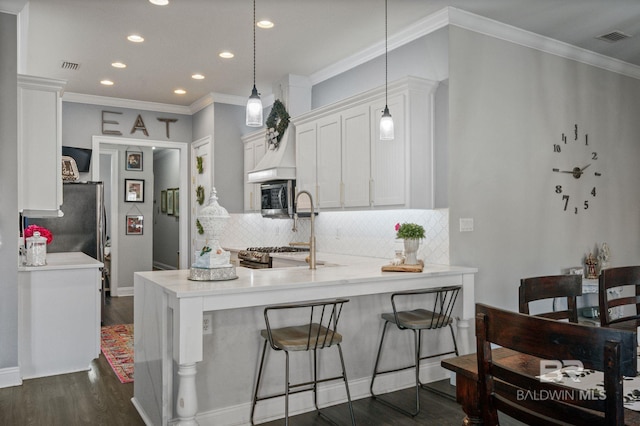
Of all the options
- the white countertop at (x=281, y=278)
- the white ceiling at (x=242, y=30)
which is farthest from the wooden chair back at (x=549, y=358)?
the white ceiling at (x=242, y=30)

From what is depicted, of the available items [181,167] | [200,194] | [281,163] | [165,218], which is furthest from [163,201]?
[281,163]

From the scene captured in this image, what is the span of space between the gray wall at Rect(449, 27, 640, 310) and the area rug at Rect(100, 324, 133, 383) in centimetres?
288

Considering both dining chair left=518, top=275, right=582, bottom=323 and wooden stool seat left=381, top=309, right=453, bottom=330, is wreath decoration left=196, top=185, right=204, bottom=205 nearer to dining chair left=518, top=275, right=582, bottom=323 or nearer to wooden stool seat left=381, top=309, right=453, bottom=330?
wooden stool seat left=381, top=309, right=453, bottom=330

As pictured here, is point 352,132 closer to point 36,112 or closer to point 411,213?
point 411,213

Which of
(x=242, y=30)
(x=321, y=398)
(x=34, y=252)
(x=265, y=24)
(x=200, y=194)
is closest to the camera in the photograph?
(x=321, y=398)

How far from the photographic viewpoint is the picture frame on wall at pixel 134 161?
28.2 feet

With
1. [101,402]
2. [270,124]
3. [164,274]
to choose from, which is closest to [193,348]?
[164,274]

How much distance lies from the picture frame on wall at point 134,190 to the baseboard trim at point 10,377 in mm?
5102

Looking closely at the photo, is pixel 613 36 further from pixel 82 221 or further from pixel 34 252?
pixel 82 221

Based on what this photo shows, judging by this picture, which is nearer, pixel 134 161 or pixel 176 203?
pixel 134 161

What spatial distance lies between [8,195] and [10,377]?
1.38m

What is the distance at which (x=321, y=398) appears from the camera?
3.37 meters

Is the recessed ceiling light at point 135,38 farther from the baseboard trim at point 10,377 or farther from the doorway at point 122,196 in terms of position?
the baseboard trim at point 10,377

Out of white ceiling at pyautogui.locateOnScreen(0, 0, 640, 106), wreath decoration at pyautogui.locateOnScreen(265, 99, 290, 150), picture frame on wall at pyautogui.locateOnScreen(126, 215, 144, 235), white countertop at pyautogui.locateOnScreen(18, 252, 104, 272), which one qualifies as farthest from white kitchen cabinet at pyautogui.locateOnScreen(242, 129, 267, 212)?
picture frame on wall at pyautogui.locateOnScreen(126, 215, 144, 235)
